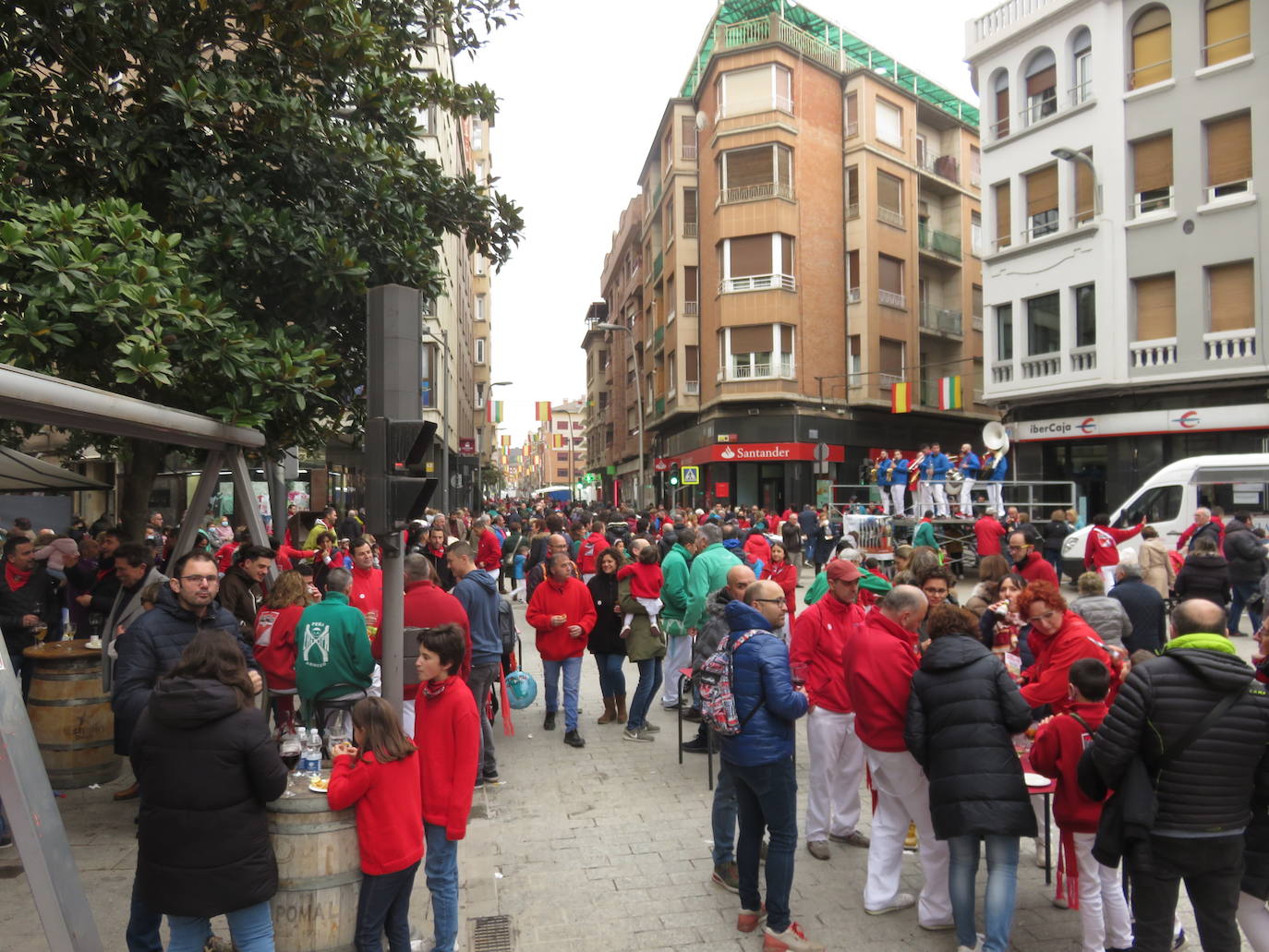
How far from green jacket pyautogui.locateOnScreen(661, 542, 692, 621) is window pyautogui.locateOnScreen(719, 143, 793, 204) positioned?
2767cm

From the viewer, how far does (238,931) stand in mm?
3537

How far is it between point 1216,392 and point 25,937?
24571 mm

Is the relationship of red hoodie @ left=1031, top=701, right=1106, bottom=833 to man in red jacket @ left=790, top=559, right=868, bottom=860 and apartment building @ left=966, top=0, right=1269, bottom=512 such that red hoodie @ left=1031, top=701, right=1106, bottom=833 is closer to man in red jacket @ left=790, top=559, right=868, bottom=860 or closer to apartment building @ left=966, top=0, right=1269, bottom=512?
man in red jacket @ left=790, top=559, right=868, bottom=860

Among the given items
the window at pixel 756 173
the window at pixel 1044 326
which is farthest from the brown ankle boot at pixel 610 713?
the window at pixel 756 173

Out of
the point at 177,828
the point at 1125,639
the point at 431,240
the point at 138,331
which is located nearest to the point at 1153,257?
the point at 1125,639

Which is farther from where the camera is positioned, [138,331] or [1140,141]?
[1140,141]

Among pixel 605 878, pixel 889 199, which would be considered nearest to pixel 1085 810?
pixel 605 878

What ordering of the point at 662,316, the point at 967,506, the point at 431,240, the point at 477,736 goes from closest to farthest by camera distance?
the point at 477,736 < the point at 431,240 < the point at 967,506 < the point at 662,316

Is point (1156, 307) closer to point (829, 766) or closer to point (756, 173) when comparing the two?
point (756, 173)

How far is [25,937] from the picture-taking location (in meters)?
4.59

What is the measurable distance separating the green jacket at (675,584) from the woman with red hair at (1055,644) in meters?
3.85

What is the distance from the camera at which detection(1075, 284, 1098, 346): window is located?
2391 centimetres

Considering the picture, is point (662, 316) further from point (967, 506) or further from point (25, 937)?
point (25, 937)

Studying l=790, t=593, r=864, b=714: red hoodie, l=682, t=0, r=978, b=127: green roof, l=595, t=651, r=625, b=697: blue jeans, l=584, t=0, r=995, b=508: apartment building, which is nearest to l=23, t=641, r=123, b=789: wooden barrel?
l=595, t=651, r=625, b=697: blue jeans
